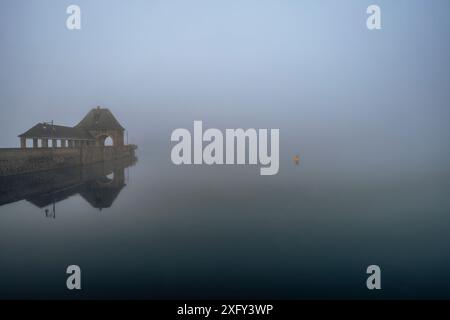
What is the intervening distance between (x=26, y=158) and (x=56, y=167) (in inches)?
21.0

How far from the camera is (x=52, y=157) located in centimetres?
338

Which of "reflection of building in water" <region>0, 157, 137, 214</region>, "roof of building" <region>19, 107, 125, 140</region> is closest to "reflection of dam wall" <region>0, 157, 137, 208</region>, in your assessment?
"reflection of building in water" <region>0, 157, 137, 214</region>

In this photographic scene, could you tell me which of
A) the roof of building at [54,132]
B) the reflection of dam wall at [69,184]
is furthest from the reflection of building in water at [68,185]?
the roof of building at [54,132]

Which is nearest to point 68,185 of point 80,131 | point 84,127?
point 80,131

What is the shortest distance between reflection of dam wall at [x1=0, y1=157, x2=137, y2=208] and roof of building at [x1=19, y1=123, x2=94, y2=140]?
47 cm

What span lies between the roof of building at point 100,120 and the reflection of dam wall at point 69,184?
0.44m

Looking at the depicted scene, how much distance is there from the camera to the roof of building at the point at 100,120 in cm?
247

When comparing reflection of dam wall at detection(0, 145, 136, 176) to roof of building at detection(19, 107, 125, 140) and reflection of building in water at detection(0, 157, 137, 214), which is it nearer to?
reflection of building in water at detection(0, 157, 137, 214)

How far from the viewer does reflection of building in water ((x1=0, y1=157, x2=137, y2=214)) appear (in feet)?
8.63

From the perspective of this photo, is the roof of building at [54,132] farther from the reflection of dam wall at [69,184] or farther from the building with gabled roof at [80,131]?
the reflection of dam wall at [69,184]

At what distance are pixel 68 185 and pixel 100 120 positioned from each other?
1.28 m
